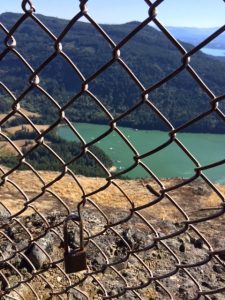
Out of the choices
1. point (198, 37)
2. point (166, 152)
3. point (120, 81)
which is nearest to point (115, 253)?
point (166, 152)

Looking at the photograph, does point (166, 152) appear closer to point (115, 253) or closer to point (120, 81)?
point (120, 81)

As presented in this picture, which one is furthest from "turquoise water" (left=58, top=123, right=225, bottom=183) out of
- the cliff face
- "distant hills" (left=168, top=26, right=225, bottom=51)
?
the cliff face

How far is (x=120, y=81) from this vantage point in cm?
4622

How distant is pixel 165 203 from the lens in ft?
20.3

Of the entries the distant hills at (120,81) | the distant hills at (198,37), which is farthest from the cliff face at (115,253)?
the distant hills at (120,81)

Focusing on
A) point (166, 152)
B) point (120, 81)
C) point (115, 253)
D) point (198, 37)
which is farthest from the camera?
point (198, 37)

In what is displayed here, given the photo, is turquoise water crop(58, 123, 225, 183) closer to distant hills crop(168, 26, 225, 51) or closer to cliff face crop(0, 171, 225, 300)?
distant hills crop(168, 26, 225, 51)

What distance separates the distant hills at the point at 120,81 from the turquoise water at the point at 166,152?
0.89 metres

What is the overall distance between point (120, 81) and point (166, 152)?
39.5ft

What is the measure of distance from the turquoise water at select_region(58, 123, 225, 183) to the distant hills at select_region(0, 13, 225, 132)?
0.89 meters

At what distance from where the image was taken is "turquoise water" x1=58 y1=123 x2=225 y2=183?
30391 mm

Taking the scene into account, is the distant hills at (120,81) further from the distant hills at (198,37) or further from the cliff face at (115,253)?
the cliff face at (115,253)

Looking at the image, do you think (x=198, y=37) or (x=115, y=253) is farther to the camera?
(x=198, y=37)

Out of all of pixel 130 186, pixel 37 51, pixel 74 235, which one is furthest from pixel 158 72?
pixel 74 235
